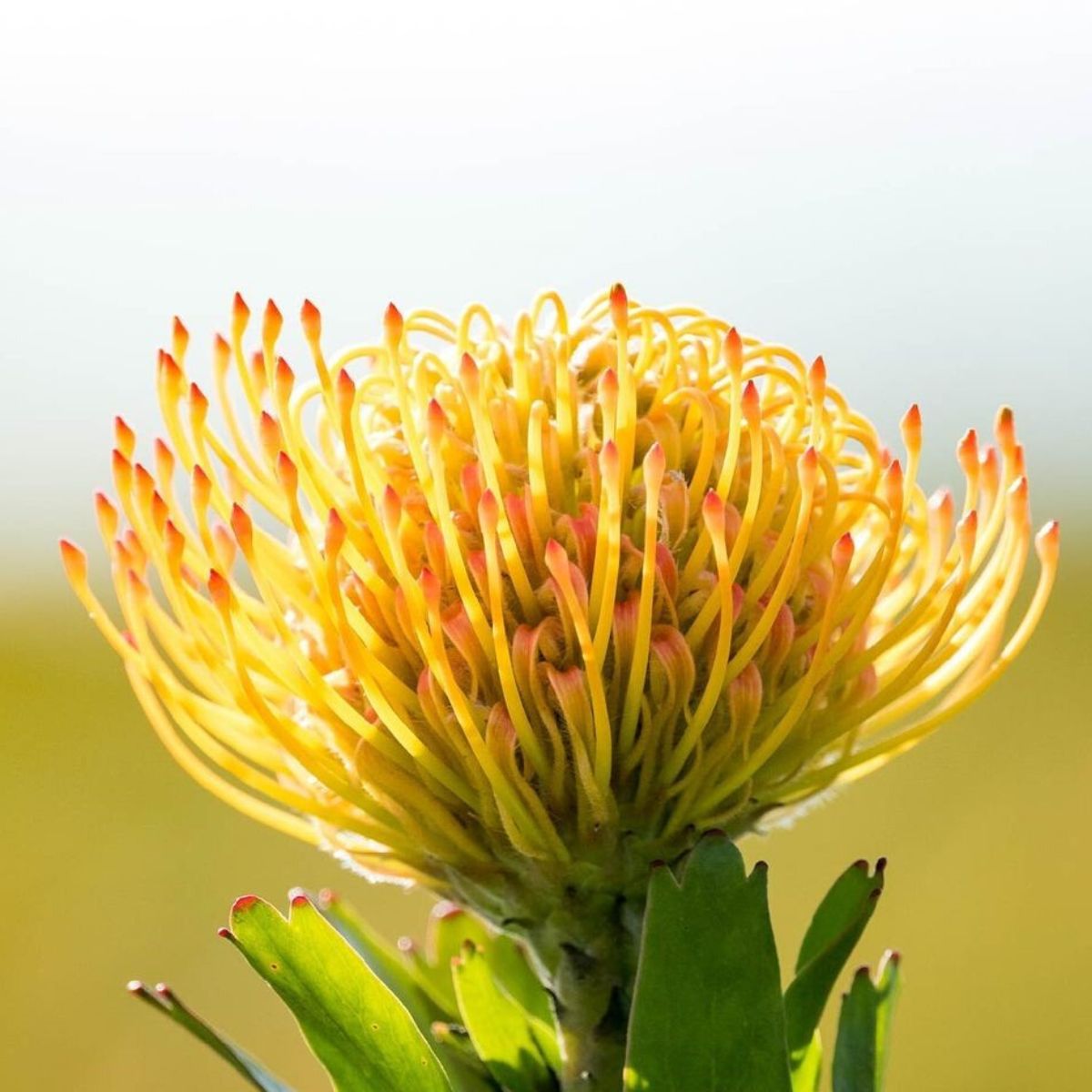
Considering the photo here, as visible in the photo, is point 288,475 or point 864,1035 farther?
point 864,1035

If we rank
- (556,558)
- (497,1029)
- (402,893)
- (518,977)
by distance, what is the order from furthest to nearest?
(402,893)
(518,977)
(497,1029)
(556,558)

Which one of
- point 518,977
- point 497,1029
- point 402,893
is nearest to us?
point 497,1029

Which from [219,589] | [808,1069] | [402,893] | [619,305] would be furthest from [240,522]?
[402,893]

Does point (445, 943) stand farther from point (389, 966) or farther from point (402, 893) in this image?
point (402, 893)

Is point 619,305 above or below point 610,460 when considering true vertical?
above

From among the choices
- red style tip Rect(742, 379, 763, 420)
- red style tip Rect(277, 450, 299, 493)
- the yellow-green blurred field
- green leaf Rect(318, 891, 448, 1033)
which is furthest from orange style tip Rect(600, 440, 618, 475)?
the yellow-green blurred field

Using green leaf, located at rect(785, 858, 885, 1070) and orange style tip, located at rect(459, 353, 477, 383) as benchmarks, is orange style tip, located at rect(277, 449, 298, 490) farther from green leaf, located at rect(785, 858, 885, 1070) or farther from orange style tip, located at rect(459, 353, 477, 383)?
green leaf, located at rect(785, 858, 885, 1070)

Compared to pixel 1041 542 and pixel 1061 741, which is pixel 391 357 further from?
pixel 1061 741

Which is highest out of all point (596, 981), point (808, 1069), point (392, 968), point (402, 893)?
point (402, 893)
